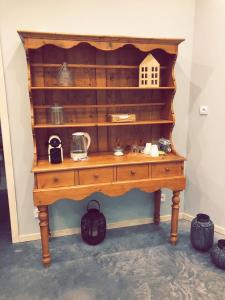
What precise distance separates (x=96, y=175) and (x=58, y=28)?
1311mm

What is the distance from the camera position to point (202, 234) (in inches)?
92.2

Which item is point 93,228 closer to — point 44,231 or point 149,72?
point 44,231

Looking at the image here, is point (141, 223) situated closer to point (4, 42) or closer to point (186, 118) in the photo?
point (186, 118)

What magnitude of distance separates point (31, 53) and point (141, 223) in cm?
202

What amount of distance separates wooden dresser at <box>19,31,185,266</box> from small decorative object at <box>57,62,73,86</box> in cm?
7

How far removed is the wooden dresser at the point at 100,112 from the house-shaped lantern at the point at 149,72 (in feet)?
0.23

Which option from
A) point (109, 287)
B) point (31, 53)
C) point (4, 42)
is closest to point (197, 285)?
point (109, 287)

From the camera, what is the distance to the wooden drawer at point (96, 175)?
2154 mm

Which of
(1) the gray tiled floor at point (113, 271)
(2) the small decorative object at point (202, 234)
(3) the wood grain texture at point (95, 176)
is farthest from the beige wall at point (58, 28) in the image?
(2) the small decorative object at point (202, 234)

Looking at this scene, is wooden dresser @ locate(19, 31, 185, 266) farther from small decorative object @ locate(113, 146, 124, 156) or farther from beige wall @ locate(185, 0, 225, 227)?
beige wall @ locate(185, 0, 225, 227)

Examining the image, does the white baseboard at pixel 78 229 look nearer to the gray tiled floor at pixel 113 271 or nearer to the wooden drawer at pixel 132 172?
the gray tiled floor at pixel 113 271

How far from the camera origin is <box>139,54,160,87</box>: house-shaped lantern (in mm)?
2377

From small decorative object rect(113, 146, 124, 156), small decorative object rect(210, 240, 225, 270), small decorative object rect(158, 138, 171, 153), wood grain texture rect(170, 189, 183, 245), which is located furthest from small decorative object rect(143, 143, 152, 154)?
small decorative object rect(210, 240, 225, 270)

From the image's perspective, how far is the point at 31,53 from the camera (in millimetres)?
2260
